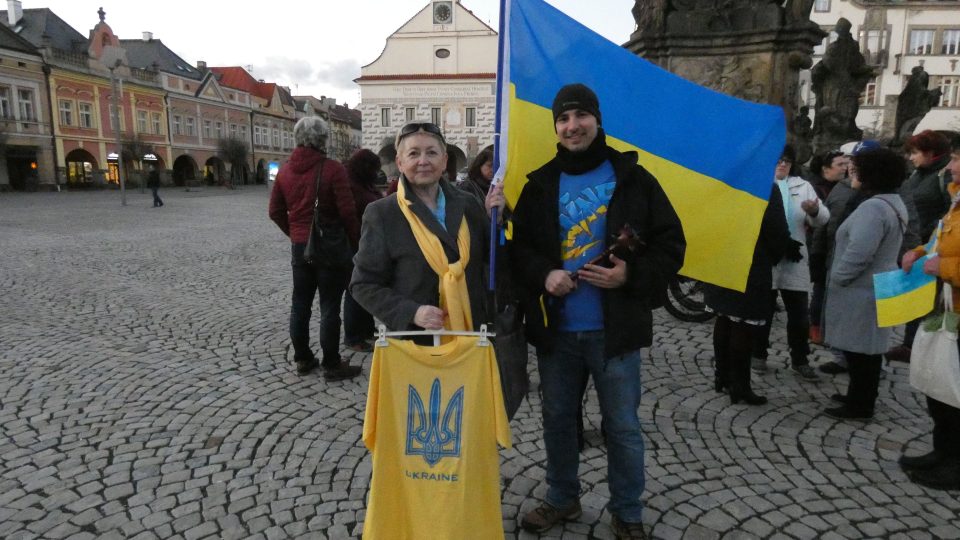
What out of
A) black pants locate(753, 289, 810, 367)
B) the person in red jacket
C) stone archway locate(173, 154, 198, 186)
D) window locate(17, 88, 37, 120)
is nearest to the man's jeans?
the person in red jacket

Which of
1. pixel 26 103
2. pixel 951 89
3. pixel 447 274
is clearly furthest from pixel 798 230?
pixel 951 89

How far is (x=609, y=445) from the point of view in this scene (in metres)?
2.72

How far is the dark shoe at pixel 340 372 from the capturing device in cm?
501

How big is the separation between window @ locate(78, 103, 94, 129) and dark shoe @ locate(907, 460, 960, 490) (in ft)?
167

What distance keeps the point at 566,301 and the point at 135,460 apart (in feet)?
9.28

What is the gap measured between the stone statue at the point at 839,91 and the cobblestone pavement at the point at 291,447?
19.7ft

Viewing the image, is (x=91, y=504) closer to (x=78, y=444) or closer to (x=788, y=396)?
(x=78, y=444)

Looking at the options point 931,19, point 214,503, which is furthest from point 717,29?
point 931,19

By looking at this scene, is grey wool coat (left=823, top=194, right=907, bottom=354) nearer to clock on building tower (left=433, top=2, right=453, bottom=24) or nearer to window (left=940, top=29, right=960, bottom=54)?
window (left=940, top=29, right=960, bottom=54)

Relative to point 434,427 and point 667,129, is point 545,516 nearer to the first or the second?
point 434,427

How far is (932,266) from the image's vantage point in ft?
10.6

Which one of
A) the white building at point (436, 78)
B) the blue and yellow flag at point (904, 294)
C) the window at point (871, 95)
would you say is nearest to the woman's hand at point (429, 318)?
the blue and yellow flag at point (904, 294)

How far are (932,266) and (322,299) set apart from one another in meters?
4.12

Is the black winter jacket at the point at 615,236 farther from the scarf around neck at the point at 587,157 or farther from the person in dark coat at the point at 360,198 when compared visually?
the person in dark coat at the point at 360,198
